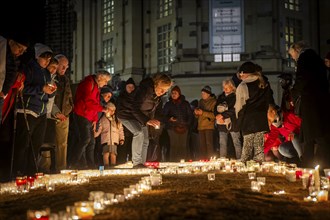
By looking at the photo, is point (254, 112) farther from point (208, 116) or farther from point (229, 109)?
point (208, 116)

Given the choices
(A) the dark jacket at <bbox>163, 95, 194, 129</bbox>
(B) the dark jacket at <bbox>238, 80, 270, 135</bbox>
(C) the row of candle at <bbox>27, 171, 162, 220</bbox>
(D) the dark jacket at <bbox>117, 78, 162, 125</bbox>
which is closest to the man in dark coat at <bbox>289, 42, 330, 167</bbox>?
(B) the dark jacket at <bbox>238, 80, 270, 135</bbox>

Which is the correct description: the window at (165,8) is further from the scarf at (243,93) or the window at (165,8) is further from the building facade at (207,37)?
the scarf at (243,93)

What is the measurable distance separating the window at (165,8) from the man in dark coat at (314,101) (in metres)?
24.0

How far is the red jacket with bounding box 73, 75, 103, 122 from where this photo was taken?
1027 centimetres

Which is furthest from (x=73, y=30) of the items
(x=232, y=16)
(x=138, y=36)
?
(x=232, y=16)

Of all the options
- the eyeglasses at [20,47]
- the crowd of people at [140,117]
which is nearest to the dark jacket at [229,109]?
the crowd of people at [140,117]

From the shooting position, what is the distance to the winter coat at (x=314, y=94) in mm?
8086

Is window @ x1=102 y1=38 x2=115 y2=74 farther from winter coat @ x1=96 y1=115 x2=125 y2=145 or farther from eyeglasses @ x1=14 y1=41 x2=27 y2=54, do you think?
eyeglasses @ x1=14 y1=41 x2=27 y2=54

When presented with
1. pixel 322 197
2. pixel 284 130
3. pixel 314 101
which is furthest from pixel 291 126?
pixel 322 197

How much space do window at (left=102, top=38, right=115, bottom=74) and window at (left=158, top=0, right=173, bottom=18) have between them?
17.6 feet

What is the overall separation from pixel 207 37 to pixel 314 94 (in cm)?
2068

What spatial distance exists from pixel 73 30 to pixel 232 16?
1702cm

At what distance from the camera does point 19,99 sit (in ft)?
27.3

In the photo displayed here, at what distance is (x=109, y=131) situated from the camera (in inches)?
456
